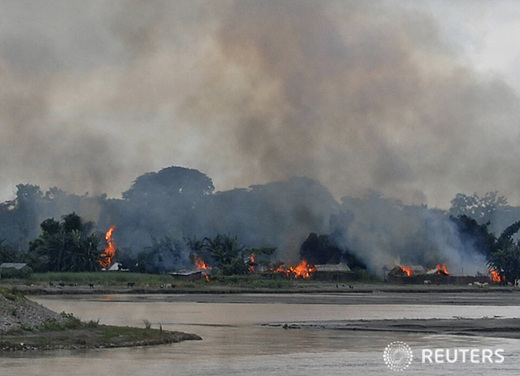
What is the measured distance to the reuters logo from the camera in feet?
152

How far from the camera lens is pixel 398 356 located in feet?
164

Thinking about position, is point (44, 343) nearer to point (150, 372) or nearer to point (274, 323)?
point (150, 372)

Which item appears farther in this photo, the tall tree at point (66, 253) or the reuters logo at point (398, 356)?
the tall tree at point (66, 253)

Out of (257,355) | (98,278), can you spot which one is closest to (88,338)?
(257,355)

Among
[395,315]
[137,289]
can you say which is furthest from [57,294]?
[395,315]

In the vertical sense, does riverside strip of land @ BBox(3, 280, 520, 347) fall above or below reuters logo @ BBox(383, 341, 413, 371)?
above

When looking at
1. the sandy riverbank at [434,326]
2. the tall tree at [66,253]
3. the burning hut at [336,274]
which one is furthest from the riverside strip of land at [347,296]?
the tall tree at [66,253]

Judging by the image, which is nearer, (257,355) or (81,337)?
(257,355)

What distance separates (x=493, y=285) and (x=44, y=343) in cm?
15648

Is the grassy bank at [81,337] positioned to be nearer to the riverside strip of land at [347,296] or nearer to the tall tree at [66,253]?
the riverside strip of land at [347,296]

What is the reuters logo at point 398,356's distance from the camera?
46.2m

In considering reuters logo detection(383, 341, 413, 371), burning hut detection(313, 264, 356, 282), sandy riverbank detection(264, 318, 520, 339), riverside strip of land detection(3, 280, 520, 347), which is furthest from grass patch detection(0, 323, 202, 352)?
burning hut detection(313, 264, 356, 282)

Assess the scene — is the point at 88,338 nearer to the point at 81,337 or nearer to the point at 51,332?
the point at 81,337

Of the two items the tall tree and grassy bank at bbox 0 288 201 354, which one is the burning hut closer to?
the tall tree
